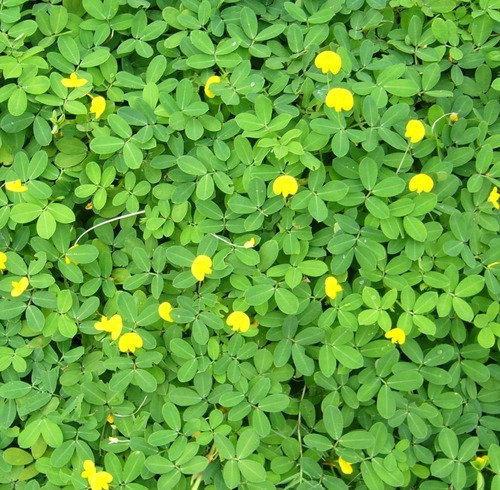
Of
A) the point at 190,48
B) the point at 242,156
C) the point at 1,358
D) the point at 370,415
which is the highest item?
the point at 190,48

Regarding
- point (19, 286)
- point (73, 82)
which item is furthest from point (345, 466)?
point (73, 82)

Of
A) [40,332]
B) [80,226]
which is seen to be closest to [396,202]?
[80,226]

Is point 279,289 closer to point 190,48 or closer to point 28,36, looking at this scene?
point 190,48

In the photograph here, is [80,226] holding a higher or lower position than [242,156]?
lower

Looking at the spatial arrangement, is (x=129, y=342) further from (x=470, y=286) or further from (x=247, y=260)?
(x=470, y=286)

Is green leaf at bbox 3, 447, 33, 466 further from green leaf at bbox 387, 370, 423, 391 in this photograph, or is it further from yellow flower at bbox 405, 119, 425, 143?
yellow flower at bbox 405, 119, 425, 143

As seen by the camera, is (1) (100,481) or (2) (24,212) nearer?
(1) (100,481)

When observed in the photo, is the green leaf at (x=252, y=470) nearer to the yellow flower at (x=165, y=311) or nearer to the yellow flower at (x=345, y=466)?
the yellow flower at (x=345, y=466)
